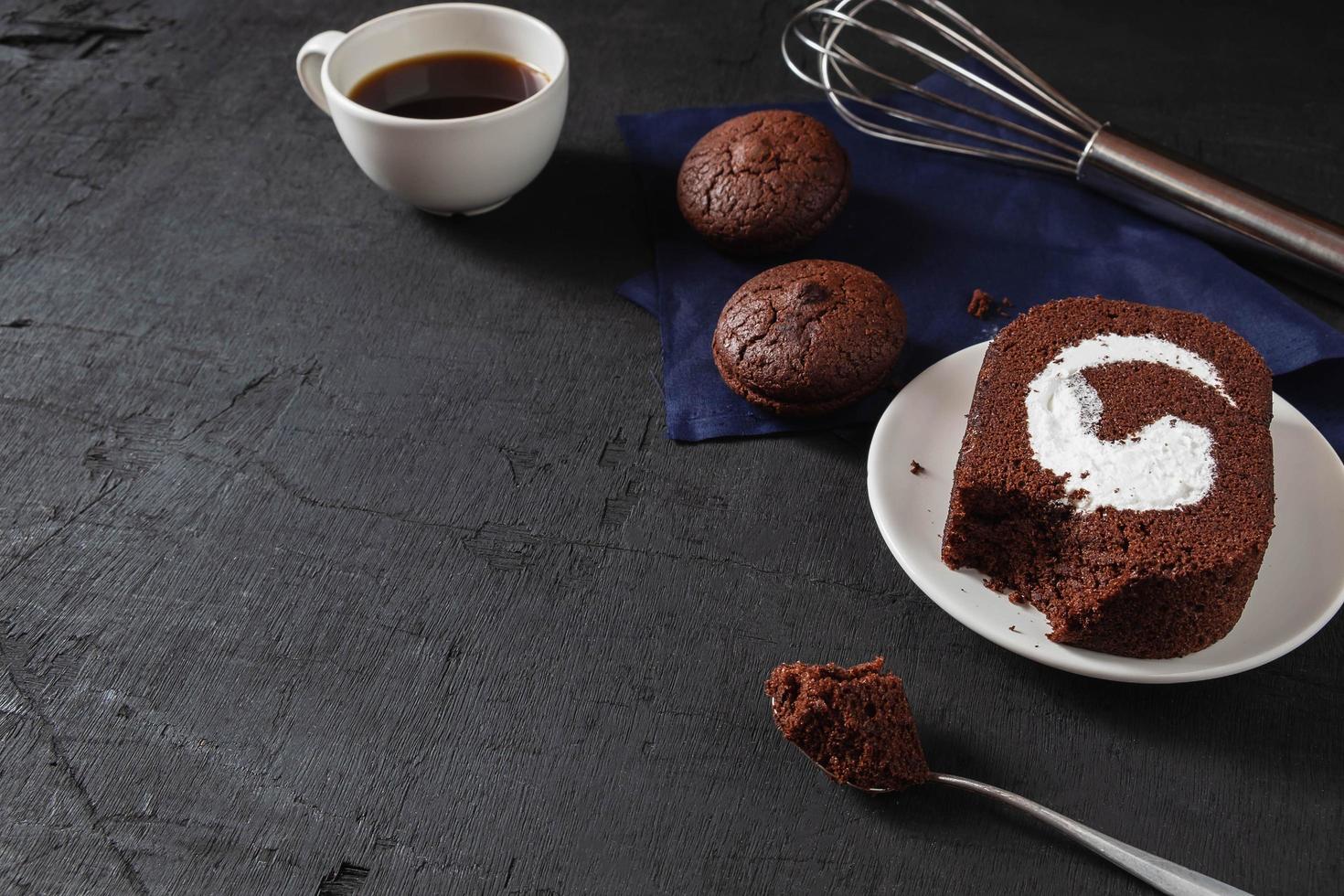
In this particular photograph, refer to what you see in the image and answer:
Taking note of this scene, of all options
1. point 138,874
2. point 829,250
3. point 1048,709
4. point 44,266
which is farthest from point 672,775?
point 44,266

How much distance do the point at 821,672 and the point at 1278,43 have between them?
4.96 feet

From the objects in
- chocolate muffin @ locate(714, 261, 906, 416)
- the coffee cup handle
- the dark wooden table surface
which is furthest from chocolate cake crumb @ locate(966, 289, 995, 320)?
the coffee cup handle

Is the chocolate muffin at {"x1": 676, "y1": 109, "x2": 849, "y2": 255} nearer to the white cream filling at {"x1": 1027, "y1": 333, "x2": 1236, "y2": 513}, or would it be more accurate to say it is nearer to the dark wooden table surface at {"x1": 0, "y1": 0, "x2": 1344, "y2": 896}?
the dark wooden table surface at {"x1": 0, "y1": 0, "x2": 1344, "y2": 896}

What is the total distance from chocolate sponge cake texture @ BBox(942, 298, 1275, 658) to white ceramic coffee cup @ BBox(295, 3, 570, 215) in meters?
0.66

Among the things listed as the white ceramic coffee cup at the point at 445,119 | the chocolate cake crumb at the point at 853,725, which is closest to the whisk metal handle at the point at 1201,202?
the white ceramic coffee cup at the point at 445,119

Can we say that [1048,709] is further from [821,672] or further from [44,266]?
[44,266]

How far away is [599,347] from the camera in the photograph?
4.65 ft

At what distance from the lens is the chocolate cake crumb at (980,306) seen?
1425 millimetres

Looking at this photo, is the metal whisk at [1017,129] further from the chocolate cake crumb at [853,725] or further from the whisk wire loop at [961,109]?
the chocolate cake crumb at [853,725]

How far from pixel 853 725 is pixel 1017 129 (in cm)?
101

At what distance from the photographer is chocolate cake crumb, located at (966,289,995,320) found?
1.42m

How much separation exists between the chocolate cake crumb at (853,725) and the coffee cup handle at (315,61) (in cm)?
99

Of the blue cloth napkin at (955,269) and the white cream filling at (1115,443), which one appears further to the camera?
the blue cloth napkin at (955,269)

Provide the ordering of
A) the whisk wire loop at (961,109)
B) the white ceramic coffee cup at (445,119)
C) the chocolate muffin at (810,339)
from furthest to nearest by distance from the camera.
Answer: the whisk wire loop at (961,109) < the white ceramic coffee cup at (445,119) < the chocolate muffin at (810,339)
